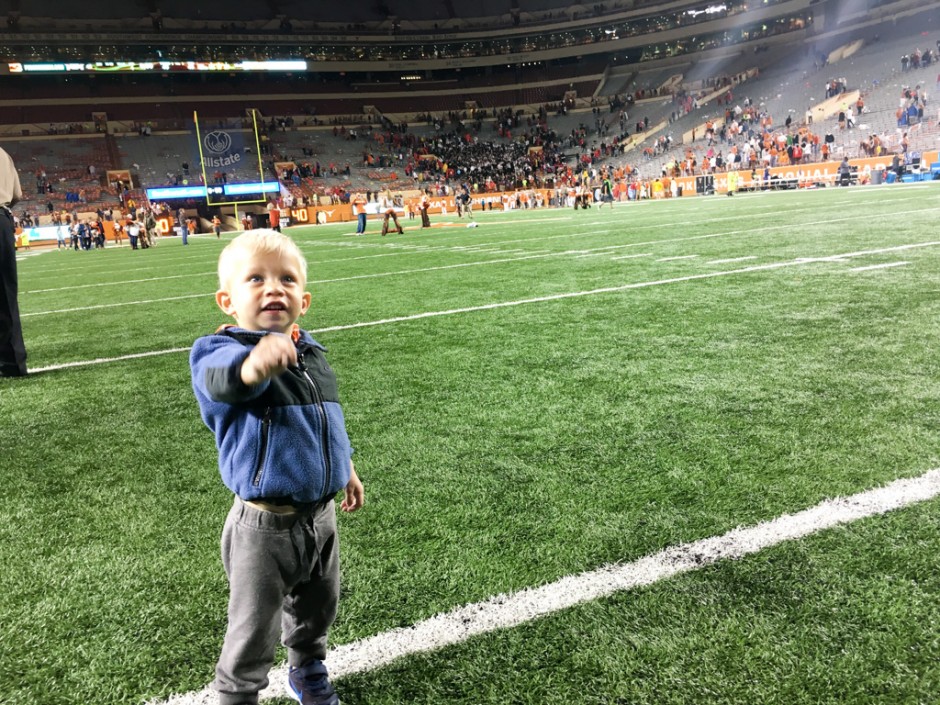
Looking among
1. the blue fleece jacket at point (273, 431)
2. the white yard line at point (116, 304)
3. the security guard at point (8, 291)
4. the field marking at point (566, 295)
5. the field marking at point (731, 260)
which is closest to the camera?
the blue fleece jacket at point (273, 431)

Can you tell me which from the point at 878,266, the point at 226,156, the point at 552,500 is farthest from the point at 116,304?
the point at 226,156

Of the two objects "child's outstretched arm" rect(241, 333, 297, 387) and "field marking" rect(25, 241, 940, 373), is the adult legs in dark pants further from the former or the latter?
"child's outstretched arm" rect(241, 333, 297, 387)

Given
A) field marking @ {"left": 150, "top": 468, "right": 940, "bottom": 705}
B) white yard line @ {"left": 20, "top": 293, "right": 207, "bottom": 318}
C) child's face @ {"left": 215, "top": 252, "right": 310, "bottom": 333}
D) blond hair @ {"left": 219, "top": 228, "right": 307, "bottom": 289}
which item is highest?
blond hair @ {"left": 219, "top": 228, "right": 307, "bottom": 289}

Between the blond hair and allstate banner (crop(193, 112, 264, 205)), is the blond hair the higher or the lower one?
the lower one

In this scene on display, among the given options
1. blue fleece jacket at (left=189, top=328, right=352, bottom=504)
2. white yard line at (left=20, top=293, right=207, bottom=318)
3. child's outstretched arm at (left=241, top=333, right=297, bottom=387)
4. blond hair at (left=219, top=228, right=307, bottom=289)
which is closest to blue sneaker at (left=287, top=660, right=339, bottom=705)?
blue fleece jacket at (left=189, top=328, right=352, bottom=504)

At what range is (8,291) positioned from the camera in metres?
5.15

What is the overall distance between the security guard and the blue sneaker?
478 cm

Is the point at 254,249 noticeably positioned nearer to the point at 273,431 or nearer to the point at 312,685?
the point at 273,431

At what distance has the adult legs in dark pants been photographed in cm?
514

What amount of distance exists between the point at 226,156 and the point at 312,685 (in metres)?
32.8

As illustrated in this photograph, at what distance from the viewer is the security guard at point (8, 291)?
512 centimetres

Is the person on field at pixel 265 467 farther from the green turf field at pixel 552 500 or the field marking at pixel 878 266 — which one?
the field marking at pixel 878 266

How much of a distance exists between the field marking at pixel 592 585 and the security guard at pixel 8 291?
4650 millimetres

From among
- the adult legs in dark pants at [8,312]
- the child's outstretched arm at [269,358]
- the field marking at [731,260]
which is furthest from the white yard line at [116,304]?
the child's outstretched arm at [269,358]
